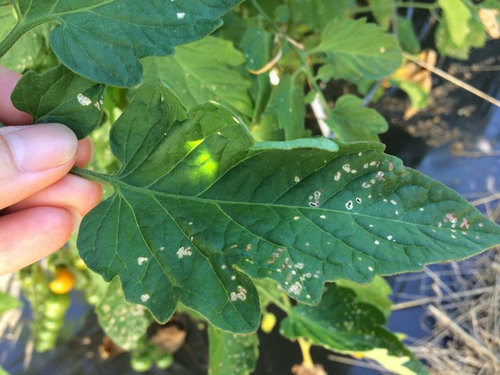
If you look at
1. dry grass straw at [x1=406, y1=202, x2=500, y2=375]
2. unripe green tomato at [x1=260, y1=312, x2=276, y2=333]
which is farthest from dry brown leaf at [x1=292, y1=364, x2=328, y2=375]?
dry grass straw at [x1=406, y1=202, x2=500, y2=375]

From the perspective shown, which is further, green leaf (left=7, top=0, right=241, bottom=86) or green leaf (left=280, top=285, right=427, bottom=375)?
green leaf (left=280, top=285, right=427, bottom=375)

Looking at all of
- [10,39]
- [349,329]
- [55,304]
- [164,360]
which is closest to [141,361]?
[164,360]

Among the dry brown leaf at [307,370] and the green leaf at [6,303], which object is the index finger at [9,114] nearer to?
the green leaf at [6,303]

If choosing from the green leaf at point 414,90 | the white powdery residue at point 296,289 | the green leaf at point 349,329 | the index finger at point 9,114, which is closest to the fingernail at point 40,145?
the index finger at point 9,114

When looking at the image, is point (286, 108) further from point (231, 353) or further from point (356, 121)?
point (231, 353)

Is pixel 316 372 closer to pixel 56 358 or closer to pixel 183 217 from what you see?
pixel 56 358

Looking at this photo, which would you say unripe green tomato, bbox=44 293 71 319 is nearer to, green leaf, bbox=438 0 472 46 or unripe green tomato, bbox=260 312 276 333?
unripe green tomato, bbox=260 312 276 333
